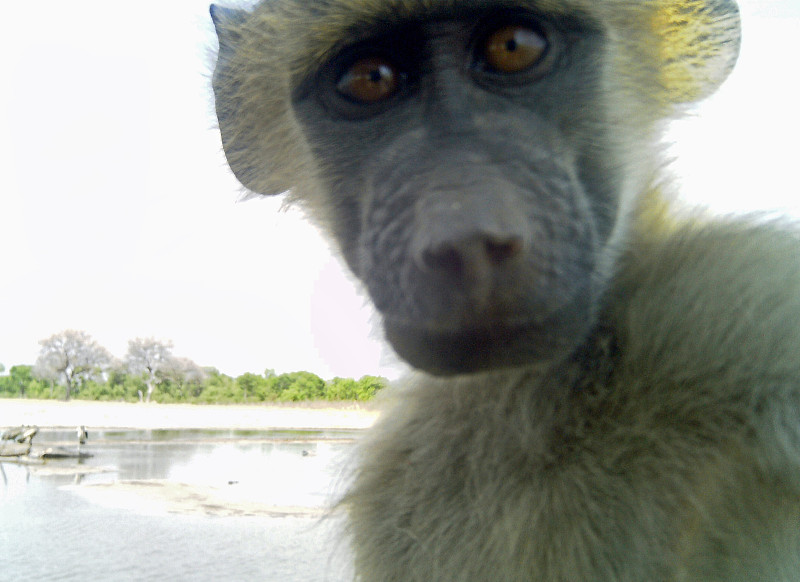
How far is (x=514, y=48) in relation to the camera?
4.54 ft

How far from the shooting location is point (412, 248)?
100 cm

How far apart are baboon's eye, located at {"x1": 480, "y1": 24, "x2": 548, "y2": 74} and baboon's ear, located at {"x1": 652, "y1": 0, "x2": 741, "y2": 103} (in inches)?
16.8

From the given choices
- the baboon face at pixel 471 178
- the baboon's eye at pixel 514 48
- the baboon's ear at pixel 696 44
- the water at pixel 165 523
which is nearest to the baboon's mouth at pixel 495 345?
the baboon face at pixel 471 178

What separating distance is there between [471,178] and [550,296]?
23cm

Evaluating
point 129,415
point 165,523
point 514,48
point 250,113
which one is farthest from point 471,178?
point 129,415

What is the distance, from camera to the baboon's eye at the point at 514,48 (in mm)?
1365

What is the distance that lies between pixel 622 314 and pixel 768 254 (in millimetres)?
232

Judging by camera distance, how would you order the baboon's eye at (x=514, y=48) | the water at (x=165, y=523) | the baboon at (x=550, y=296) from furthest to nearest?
the water at (x=165, y=523)
the baboon's eye at (x=514, y=48)
the baboon at (x=550, y=296)

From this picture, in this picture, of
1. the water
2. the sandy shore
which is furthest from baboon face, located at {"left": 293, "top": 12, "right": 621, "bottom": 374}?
the sandy shore

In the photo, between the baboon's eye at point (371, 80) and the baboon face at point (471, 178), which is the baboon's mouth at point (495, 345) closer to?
the baboon face at point (471, 178)

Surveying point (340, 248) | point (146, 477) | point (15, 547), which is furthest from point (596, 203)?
point (146, 477)

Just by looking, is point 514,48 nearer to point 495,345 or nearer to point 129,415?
point 495,345

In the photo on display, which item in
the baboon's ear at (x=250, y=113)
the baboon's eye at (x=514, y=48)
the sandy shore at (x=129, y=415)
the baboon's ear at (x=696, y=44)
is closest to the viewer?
the baboon's eye at (x=514, y=48)

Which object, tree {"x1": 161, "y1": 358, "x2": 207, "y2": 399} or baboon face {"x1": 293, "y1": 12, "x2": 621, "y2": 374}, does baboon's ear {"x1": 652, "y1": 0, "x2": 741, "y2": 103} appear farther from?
tree {"x1": 161, "y1": 358, "x2": 207, "y2": 399}
